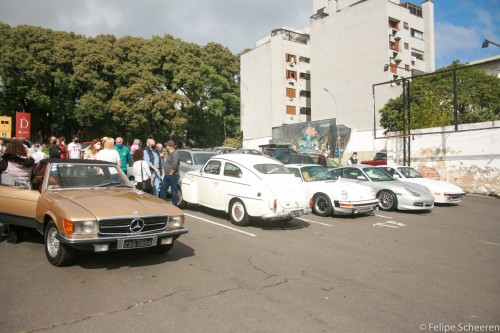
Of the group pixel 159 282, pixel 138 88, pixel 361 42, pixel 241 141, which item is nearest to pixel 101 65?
pixel 138 88

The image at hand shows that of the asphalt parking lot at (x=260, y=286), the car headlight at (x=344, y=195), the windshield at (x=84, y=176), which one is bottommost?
the asphalt parking lot at (x=260, y=286)

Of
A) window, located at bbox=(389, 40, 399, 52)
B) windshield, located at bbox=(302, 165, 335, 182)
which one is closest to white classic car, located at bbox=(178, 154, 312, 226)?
windshield, located at bbox=(302, 165, 335, 182)

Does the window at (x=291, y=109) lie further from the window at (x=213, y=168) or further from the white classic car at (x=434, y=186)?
the window at (x=213, y=168)

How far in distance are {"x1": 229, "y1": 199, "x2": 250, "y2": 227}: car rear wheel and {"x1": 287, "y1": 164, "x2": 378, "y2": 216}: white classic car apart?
310 centimetres

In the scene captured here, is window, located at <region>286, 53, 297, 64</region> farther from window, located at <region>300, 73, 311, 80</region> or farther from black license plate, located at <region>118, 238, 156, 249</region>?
black license plate, located at <region>118, 238, 156, 249</region>

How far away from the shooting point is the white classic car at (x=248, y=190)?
849cm

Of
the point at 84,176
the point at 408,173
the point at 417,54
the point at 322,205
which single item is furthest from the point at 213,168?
the point at 417,54

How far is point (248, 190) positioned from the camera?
8758 millimetres

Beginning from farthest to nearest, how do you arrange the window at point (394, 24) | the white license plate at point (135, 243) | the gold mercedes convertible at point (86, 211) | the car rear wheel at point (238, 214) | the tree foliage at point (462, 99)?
the window at point (394, 24)
the tree foliage at point (462, 99)
the car rear wheel at point (238, 214)
the white license plate at point (135, 243)
the gold mercedes convertible at point (86, 211)

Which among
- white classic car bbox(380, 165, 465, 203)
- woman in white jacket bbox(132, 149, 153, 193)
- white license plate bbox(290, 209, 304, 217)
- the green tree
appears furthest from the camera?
the green tree

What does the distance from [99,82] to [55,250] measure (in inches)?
1439

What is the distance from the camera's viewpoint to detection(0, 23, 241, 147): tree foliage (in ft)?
123

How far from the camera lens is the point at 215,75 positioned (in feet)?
156

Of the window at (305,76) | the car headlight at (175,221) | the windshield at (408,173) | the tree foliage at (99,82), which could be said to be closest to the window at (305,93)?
the window at (305,76)
